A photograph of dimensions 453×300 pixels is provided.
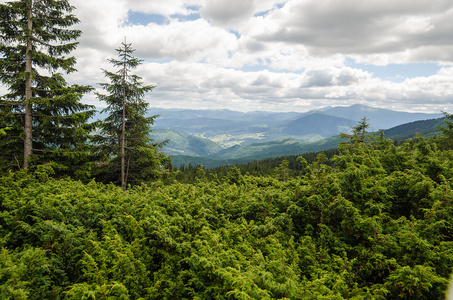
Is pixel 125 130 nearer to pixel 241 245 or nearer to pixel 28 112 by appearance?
pixel 28 112

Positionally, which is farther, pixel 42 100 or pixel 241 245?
pixel 42 100

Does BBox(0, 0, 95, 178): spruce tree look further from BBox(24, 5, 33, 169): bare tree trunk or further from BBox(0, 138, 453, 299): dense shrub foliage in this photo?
BBox(0, 138, 453, 299): dense shrub foliage

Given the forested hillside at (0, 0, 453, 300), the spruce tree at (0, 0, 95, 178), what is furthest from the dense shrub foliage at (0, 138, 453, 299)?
the spruce tree at (0, 0, 95, 178)

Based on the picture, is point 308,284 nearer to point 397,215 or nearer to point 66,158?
point 397,215

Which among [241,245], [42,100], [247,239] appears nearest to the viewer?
[241,245]

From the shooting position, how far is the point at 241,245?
5527mm

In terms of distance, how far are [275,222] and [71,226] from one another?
226 inches

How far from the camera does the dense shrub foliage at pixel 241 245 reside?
14.3ft

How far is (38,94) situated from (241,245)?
19474 mm

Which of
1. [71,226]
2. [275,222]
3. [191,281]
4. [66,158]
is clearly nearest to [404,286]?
[275,222]

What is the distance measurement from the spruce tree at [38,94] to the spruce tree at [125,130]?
2771mm

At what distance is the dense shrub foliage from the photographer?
4355 mm

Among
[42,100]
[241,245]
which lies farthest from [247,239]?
[42,100]

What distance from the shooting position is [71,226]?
595 cm
